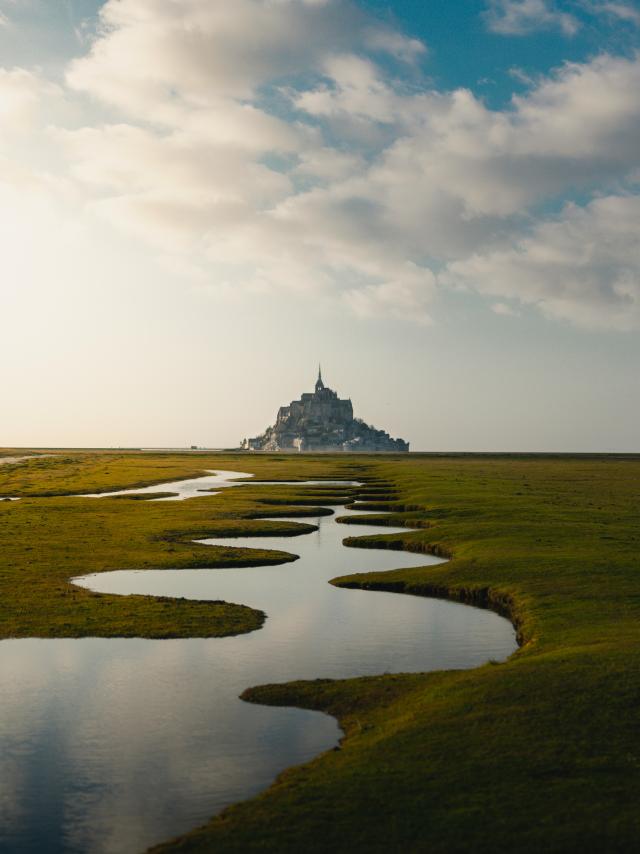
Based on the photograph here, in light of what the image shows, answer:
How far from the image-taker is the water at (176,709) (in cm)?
1500

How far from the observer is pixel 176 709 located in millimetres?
20344

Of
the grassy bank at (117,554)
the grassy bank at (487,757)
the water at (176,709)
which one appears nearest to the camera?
the grassy bank at (487,757)

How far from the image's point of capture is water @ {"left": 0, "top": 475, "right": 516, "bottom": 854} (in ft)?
49.2

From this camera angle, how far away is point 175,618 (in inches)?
1174

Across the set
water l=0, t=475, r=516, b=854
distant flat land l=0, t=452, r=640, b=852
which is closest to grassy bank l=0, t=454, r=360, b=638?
distant flat land l=0, t=452, r=640, b=852

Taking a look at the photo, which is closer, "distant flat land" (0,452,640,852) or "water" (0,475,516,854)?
"distant flat land" (0,452,640,852)

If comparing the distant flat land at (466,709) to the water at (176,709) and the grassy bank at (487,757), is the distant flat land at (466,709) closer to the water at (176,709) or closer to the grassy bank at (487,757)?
the grassy bank at (487,757)

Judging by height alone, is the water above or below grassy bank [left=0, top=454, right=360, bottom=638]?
below

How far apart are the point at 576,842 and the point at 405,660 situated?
12703 millimetres

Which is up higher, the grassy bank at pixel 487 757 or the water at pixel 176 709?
the grassy bank at pixel 487 757

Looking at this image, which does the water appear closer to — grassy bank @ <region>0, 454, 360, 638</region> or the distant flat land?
the distant flat land

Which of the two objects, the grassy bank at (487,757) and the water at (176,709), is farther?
the water at (176,709)

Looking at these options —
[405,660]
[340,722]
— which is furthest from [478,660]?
[340,722]

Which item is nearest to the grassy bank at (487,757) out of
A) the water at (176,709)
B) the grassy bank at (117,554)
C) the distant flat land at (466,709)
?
the distant flat land at (466,709)
